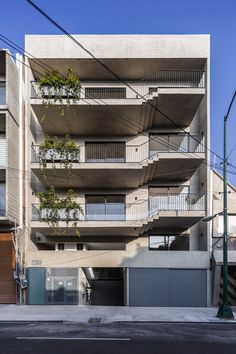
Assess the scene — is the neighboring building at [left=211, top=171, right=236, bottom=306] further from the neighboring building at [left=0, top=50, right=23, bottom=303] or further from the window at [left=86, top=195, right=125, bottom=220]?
the neighboring building at [left=0, top=50, right=23, bottom=303]

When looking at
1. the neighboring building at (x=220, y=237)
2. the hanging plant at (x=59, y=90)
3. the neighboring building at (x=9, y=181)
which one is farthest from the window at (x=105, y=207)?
the hanging plant at (x=59, y=90)

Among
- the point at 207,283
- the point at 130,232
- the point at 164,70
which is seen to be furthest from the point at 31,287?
the point at 164,70

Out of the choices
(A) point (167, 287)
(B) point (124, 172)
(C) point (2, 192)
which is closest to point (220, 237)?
(A) point (167, 287)

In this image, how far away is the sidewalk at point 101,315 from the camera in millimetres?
17172

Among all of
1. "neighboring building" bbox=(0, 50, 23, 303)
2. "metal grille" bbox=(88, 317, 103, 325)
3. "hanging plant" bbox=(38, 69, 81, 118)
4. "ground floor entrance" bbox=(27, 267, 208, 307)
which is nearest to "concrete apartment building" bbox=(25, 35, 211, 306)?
"ground floor entrance" bbox=(27, 267, 208, 307)

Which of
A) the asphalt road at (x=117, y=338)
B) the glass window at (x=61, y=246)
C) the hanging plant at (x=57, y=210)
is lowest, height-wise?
the asphalt road at (x=117, y=338)

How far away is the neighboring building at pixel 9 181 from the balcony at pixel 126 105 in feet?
5.22

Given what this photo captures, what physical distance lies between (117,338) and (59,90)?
15426 mm

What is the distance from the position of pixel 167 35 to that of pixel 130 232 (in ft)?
40.9

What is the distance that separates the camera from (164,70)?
26.2 meters

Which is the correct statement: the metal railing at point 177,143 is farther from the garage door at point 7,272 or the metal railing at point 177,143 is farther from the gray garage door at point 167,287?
the garage door at point 7,272

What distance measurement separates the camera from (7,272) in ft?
A: 75.2

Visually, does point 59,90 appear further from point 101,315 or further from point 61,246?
point 101,315

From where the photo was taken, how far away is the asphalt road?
421 inches
